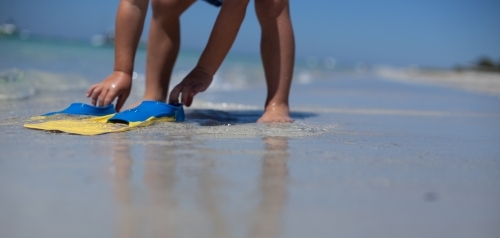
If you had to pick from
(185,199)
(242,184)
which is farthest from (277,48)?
(185,199)

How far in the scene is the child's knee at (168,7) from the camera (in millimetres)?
2127

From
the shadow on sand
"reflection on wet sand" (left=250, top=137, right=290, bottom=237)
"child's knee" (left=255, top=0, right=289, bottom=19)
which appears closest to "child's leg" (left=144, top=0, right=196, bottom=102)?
the shadow on sand

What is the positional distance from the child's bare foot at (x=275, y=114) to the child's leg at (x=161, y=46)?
0.45 meters

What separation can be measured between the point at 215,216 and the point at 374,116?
1.86 meters

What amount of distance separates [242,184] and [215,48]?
0.95m

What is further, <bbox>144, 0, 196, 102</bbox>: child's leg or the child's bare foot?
<bbox>144, 0, 196, 102</bbox>: child's leg

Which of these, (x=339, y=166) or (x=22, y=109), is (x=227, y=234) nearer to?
(x=339, y=166)

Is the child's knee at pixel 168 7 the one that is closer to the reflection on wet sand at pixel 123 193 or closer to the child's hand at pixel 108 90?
the child's hand at pixel 108 90

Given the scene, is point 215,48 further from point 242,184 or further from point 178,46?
point 242,184

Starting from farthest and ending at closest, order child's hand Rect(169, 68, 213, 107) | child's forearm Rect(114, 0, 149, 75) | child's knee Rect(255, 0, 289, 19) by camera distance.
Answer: child's knee Rect(255, 0, 289, 19) < child's forearm Rect(114, 0, 149, 75) < child's hand Rect(169, 68, 213, 107)

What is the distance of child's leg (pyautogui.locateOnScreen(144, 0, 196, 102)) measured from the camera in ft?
7.10

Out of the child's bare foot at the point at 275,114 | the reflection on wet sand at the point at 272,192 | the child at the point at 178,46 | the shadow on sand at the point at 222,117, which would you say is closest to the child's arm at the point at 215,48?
the child at the point at 178,46

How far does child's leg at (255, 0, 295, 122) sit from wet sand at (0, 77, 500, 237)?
43cm

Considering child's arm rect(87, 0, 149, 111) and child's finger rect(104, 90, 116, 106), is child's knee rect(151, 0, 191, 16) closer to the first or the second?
child's arm rect(87, 0, 149, 111)
